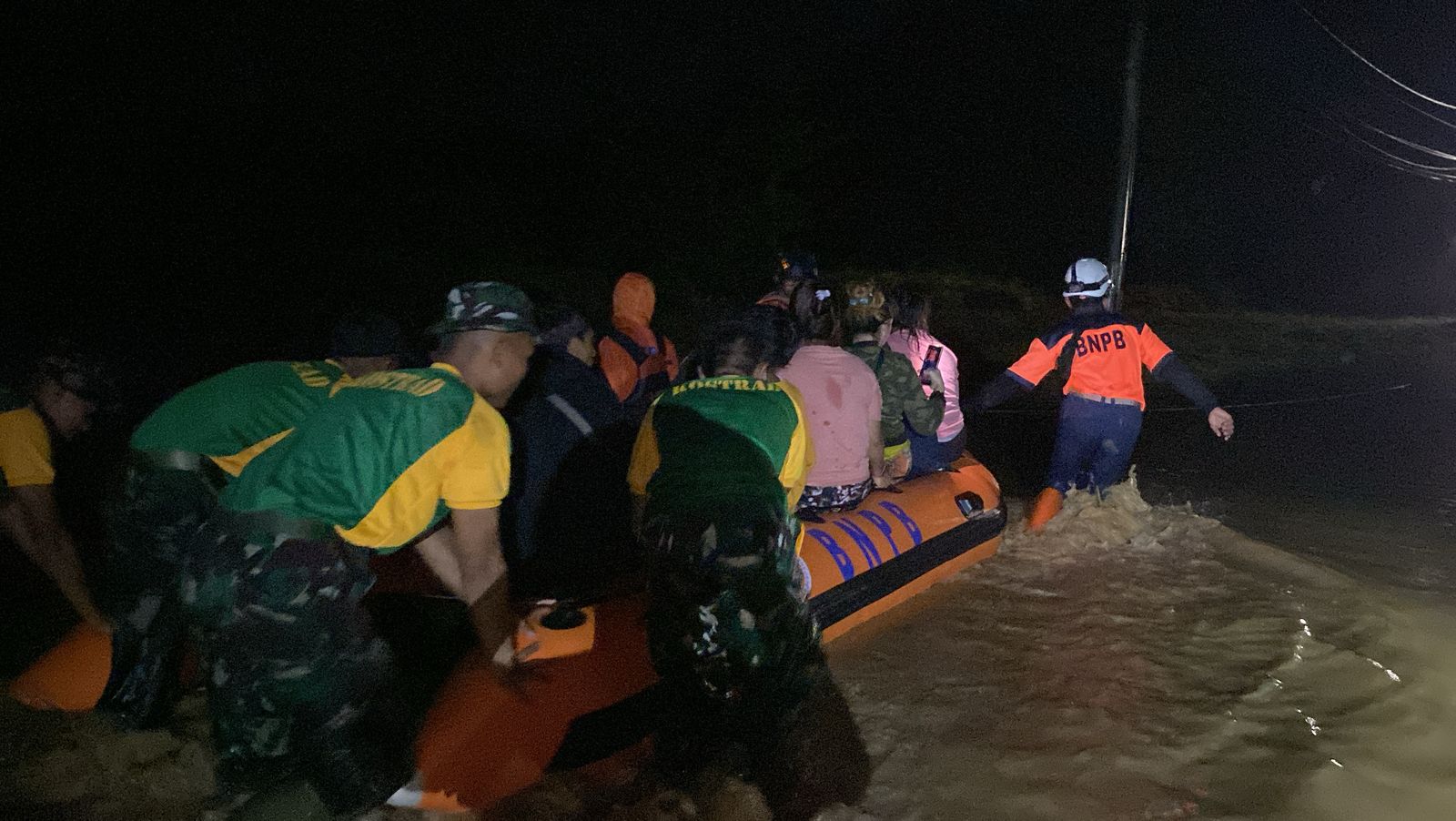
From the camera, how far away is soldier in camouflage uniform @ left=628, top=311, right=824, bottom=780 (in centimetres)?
279

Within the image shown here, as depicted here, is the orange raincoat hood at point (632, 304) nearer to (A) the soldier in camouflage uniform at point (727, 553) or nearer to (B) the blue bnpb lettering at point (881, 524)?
(B) the blue bnpb lettering at point (881, 524)

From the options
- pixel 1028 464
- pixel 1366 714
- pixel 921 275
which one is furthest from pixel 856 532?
pixel 921 275

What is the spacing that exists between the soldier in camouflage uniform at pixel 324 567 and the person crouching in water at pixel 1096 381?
3768mm

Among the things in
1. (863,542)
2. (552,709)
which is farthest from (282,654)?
Answer: (863,542)

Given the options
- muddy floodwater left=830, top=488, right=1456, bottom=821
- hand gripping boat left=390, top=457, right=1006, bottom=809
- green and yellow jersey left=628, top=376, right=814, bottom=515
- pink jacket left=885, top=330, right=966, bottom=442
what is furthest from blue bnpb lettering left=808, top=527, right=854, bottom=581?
green and yellow jersey left=628, top=376, right=814, bottom=515

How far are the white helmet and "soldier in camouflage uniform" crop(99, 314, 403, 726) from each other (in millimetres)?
4160

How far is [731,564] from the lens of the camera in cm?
280

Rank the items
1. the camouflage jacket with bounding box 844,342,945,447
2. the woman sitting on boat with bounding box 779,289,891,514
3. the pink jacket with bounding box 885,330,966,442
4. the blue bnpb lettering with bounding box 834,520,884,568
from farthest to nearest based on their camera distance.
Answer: the pink jacket with bounding box 885,330,966,442, the camouflage jacket with bounding box 844,342,945,447, the blue bnpb lettering with bounding box 834,520,884,568, the woman sitting on boat with bounding box 779,289,891,514

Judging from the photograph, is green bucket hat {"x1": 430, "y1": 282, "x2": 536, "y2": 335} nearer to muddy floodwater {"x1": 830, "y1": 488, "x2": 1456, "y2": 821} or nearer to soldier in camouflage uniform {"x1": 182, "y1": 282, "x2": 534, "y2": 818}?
soldier in camouflage uniform {"x1": 182, "y1": 282, "x2": 534, "y2": 818}

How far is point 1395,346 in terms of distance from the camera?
19.9 meters

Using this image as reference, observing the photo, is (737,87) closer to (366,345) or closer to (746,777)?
(366,345)

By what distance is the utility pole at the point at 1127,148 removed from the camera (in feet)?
37.9

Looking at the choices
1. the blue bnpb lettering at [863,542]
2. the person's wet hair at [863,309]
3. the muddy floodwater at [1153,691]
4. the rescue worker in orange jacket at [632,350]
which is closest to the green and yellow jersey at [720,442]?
the muddy floodwater at [1153,691]

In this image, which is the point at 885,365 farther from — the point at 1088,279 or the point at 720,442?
the point at 720,442
